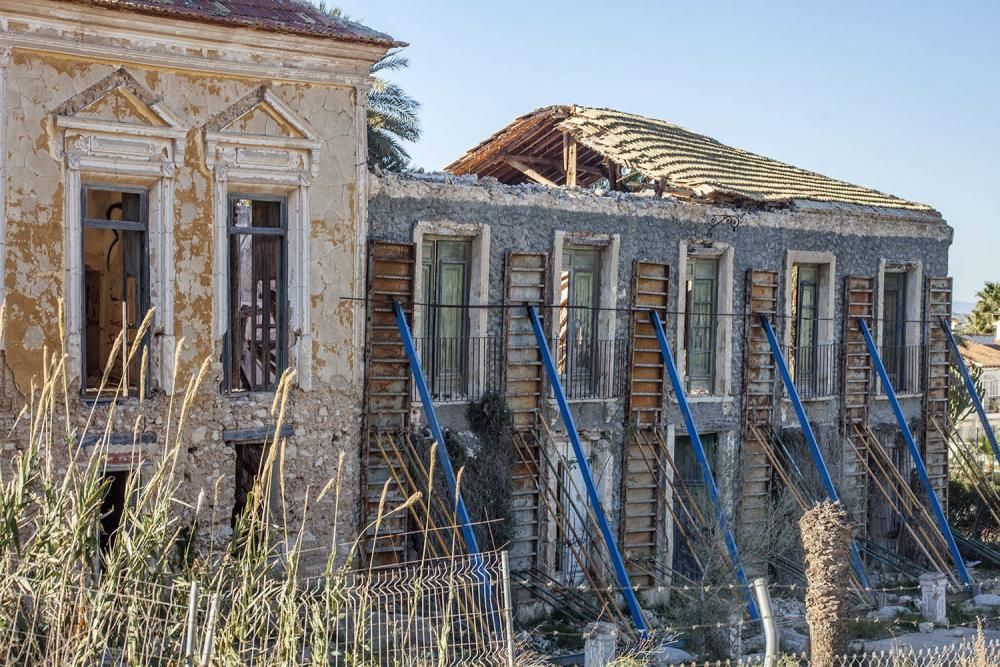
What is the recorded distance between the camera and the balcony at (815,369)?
64.0 ft

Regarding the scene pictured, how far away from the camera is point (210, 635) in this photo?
6355mm

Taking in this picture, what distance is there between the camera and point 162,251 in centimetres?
1325

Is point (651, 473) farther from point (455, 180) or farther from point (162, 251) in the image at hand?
point (162, 251)

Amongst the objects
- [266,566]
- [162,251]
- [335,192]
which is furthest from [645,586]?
[266,566]

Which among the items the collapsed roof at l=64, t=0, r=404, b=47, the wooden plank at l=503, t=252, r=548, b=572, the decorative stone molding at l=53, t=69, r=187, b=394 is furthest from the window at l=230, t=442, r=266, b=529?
the collapsed roof at l=64, t=0, r=404, b=47

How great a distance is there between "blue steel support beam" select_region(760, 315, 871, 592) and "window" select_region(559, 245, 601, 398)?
Result: 2756mm

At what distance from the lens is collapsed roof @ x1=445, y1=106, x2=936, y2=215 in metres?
18.6

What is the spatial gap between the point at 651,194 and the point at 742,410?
135 inches

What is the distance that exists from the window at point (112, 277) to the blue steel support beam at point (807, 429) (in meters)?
8.82

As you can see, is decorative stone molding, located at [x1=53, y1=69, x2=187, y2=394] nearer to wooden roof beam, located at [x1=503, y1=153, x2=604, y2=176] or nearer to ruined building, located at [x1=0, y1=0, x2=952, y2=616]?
ruined building, located at [x1=0, y1=0, x2=952, y2=616]

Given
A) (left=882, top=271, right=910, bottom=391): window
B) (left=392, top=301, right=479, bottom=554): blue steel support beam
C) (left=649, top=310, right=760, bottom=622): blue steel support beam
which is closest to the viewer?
(left=392, top=301, right=479, bottom=554): blue steel support beam

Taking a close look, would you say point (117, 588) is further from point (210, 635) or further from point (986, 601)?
point (986, 601)

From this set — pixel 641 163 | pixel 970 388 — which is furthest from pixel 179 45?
pixel 970 388

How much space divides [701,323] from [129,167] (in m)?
8.78
